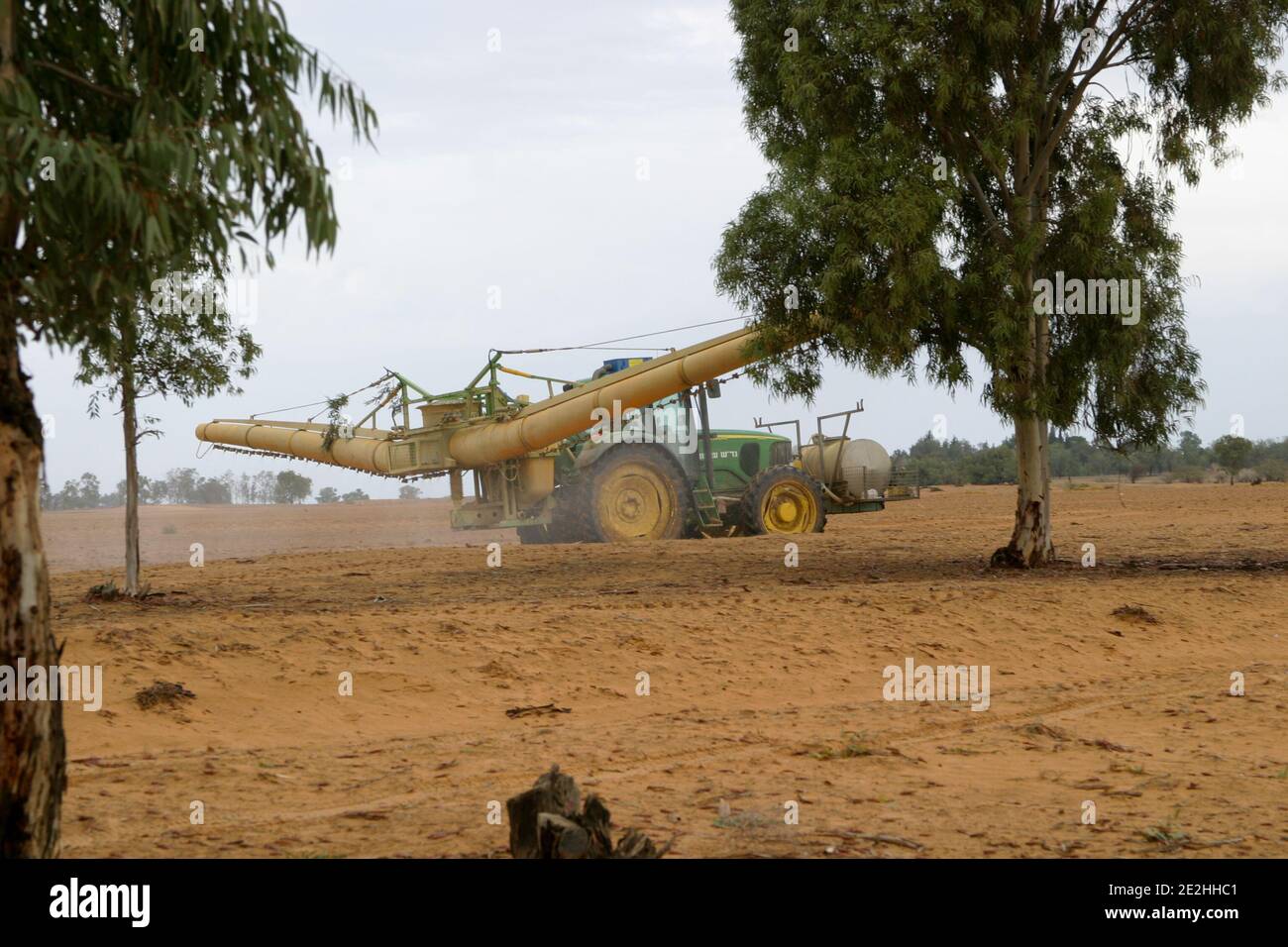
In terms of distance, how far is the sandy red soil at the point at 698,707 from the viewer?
710 centimetres

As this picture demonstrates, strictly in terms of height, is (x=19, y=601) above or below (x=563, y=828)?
above

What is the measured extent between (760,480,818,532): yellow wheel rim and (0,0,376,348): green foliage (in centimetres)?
1940

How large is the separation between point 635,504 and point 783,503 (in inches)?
131

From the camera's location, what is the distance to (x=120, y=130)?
5.66 m

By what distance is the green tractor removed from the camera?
22656mm

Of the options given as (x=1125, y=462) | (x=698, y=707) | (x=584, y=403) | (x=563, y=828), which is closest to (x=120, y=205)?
(x=563, y=828)

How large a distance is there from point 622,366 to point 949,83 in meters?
8.73

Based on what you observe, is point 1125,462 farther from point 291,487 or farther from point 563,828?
point 563,828

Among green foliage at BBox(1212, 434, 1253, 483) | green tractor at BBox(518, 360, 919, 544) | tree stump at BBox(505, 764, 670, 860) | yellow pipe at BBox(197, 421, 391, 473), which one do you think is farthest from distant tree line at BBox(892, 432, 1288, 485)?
tree stump at BBox(505, 764, 670, 860)

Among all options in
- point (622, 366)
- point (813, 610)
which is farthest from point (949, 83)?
point (622, 366)

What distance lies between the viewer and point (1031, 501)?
1752 centimetres

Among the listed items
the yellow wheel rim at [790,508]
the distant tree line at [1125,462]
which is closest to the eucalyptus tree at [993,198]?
the yellow wheel rim at [790,508]
